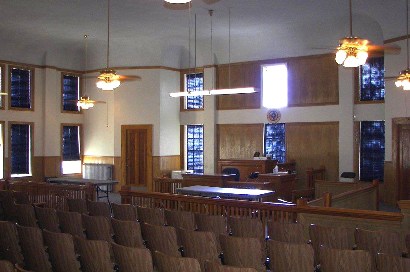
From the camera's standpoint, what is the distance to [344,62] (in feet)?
21.7

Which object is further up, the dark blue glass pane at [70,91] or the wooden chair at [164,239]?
the dark blue glass pane at [70,91]

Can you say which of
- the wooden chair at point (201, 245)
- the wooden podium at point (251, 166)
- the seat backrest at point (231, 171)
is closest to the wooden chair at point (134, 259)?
the wooden chair at point (201, 245)

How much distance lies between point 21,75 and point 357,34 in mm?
10324

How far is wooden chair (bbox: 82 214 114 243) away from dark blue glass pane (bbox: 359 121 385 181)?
387 inches

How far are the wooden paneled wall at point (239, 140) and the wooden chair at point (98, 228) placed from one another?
10.3 metres

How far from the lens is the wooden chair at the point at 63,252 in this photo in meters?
4.40

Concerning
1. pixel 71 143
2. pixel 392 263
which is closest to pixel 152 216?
pixel 392 263

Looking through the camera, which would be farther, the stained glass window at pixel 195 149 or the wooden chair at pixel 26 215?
the stained glass window at pixel 195 149

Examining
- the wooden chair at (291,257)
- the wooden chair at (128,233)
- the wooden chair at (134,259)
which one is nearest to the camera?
the wooden chair at (134,259)

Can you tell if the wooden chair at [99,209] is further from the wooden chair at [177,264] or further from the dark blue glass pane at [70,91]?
the dark blue glass pane at [70,91]

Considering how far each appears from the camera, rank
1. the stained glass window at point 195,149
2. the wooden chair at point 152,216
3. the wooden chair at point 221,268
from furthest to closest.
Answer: the stained glass window at point 195,149 → the wooden chair at point 152,216 → the wooden chair at point 221,268

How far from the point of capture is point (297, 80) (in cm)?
1488

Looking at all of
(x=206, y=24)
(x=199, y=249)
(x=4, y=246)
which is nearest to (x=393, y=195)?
(x=206, y=24)

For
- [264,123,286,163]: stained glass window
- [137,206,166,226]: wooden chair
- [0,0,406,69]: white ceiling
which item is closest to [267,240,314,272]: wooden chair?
[137,206,166,226]: wooden chair
